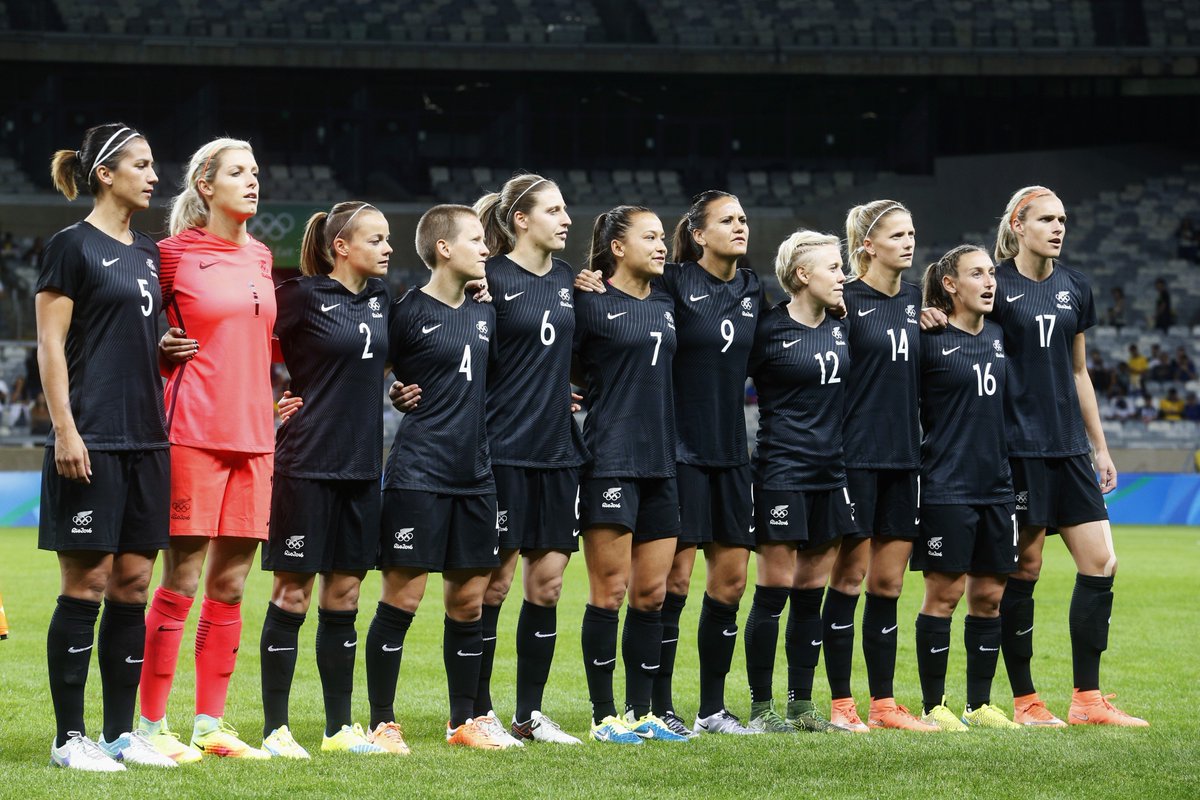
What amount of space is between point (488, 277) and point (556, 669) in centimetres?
327

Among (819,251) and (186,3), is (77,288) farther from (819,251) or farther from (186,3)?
(186,3)

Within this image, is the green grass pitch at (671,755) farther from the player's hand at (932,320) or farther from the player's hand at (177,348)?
the player's hand at (932,320)

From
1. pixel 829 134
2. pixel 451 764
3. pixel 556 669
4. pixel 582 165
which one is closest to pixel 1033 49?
pixel 829 134

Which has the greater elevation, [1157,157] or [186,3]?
[186,3]

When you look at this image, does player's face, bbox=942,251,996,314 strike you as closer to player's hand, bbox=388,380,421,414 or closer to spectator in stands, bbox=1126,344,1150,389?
player's hand, bbox=388,380,421,414

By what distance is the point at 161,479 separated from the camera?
18.2 feet

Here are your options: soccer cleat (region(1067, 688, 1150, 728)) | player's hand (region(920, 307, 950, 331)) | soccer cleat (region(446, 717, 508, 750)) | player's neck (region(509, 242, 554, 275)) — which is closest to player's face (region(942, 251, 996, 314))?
player's hand (region(920, 307, 950, 331))

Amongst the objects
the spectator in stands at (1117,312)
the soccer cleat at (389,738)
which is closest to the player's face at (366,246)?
the soccer cleat at (389,738)

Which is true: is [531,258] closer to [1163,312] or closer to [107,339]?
[107,339]

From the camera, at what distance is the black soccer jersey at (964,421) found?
7082 mm

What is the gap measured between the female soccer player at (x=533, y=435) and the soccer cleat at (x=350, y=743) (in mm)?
616

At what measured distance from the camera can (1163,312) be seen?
31531mm

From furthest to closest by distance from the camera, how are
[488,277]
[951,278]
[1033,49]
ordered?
[1033,49], [951,278], [488,277]

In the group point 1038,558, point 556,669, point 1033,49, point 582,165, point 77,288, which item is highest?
point 1033,49
